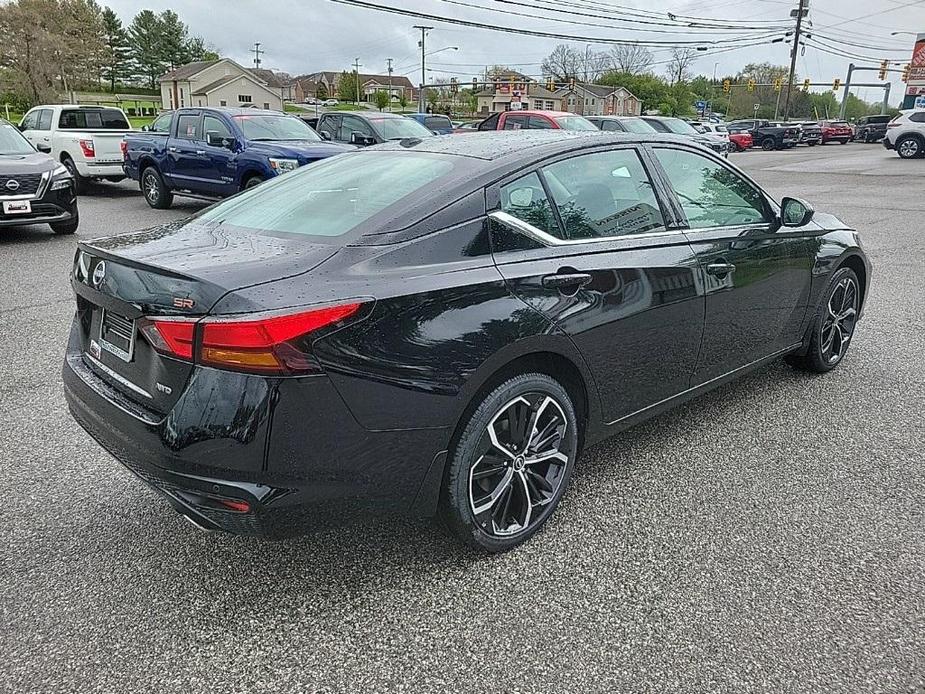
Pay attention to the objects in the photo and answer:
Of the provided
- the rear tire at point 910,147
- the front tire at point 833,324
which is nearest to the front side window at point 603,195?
the front tire at point 833,324

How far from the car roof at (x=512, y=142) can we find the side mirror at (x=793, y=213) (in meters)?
0.74

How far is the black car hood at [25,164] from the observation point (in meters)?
8.98

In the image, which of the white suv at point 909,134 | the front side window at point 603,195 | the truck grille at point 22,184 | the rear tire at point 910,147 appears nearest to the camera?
the front side window at point 603,195

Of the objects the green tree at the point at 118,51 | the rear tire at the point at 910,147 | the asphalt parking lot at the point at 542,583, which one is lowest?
the asphalt parking lot at the point at 542,583

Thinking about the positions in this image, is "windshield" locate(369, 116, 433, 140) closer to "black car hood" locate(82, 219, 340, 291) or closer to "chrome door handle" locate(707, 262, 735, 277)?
"chrome door handle" locate(707, 262, 735, 277)

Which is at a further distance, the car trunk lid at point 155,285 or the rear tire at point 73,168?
the rear tire at point 73,168

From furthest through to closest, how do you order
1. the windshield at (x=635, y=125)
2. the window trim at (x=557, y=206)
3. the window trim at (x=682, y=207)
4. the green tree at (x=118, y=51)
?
the green tree at (x=118, y=51), the windshield at (x=635, y=125), the window trim at (x=682, y=207), the window trim at (x=557, y=206)

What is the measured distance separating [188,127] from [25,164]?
3602 millimetres

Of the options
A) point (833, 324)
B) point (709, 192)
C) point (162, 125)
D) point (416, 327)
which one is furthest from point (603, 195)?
point (162, 125)

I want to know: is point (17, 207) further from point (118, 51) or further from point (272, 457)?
point (118, 51)

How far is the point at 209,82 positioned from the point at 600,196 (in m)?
83.0

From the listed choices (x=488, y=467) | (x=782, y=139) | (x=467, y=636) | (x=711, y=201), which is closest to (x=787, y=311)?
(x=711, y=201)

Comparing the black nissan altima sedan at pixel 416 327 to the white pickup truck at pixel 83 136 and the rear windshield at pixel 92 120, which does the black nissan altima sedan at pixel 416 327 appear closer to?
the white pickup truck at pixel 83 136

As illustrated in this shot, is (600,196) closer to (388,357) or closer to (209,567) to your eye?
(388,357)
